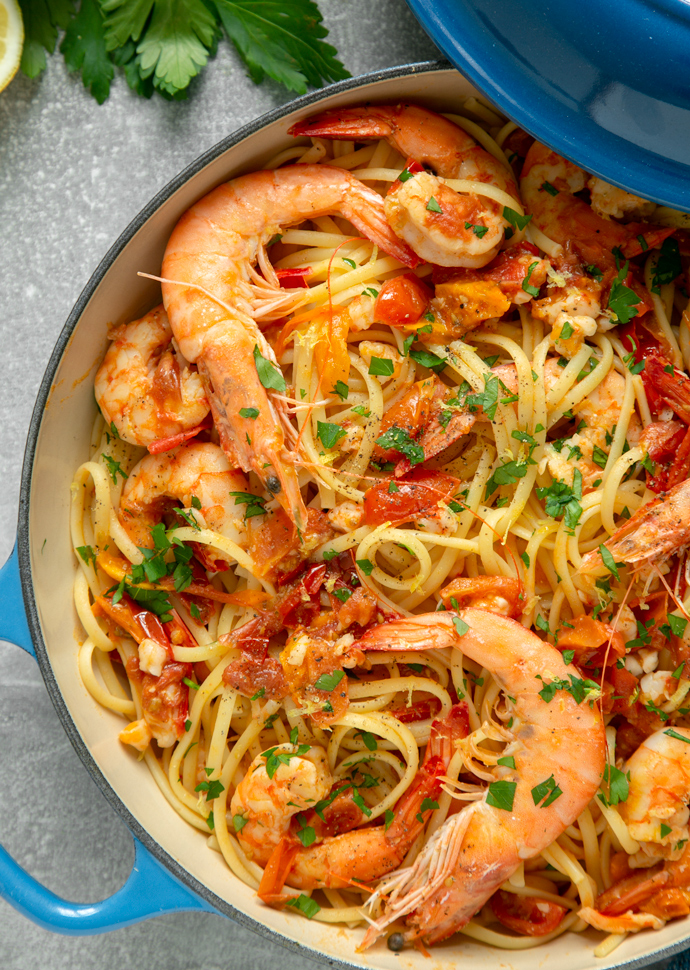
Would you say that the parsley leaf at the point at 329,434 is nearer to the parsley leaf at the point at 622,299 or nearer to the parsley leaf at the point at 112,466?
the parsley leaf at the point at 112,466

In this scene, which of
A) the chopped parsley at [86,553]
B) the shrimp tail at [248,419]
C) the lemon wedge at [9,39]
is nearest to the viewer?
the shrimp tail at [248,419]

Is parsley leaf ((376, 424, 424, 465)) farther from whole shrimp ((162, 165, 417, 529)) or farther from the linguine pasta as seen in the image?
whole shrimp ((162, 165, 417, 529))

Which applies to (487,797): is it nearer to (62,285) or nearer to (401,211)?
(401,211)

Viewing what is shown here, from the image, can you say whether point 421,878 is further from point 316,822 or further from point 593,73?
point 593,73

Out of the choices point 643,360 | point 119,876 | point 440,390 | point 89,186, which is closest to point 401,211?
point 440,390

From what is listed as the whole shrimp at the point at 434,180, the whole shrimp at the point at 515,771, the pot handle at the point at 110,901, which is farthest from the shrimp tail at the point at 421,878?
the whole shrimp at the point at 434,180

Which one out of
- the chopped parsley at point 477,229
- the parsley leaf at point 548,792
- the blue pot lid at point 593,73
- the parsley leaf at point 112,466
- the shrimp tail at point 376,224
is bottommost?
the parsley leaf at point 112,466

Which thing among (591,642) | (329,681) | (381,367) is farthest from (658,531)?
(329,681)
